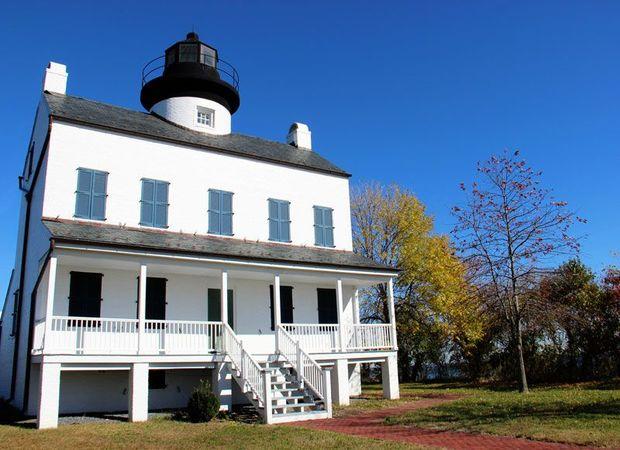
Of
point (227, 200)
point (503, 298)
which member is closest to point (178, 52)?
point (227, 200)

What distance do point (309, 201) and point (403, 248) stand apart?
1004 centimetres

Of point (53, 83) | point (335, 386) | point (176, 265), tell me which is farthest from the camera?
point (53, 83)

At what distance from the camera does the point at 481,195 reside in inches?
830

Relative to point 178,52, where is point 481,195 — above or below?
below

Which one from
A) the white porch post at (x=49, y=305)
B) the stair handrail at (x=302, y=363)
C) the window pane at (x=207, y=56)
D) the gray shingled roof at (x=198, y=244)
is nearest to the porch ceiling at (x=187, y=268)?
the gray shingled roof at (x=198, y=244)

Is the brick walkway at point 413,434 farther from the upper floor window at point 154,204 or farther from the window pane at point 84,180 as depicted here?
the window pane at point 84,180

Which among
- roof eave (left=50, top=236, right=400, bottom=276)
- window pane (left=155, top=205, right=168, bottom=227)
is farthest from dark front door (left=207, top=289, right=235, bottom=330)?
window pane (left=155, top=205, right=168, bottom=227)

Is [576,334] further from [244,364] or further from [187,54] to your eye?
[187,54]

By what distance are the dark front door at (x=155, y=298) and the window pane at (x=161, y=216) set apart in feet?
5.86

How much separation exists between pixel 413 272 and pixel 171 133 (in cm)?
1519

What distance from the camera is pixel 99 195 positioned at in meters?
16.7

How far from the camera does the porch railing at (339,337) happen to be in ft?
59.0

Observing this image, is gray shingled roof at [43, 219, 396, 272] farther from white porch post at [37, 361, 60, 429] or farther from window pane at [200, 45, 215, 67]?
window pane at [200, 45, 215, 67]

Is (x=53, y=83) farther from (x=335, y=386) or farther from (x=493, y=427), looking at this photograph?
(x=493, y=427)
